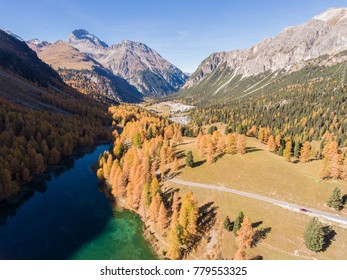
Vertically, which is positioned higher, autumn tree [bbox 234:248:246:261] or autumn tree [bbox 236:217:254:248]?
autumn tree [bbox 236:217:254:248]

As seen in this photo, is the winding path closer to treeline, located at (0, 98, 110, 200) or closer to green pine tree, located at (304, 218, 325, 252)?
green pine tree, located at (304, 218, 325, 252)

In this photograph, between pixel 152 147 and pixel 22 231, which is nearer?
pixel 22 231

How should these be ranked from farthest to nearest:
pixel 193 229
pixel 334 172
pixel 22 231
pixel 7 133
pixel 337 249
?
pixel 7 133, pixel 334 172, pixel 22 231, pixel 193 229, pixel 337 249

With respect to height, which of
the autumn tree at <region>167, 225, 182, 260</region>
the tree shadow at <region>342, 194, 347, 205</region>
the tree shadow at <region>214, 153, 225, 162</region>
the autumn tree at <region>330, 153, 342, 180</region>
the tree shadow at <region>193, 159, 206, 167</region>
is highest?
the autumn tree at <region>330, 153, 342, 180</region>

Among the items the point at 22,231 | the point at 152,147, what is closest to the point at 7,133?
the point at 22,231

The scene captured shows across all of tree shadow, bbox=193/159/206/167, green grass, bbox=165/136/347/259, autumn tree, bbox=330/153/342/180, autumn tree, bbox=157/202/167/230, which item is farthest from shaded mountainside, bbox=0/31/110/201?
autumn tree, bbox=330/153/342/180

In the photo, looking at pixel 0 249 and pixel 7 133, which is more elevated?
pixel 7 133

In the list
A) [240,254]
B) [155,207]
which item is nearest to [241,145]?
[155,207]

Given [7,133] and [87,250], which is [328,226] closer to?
[87,250]
